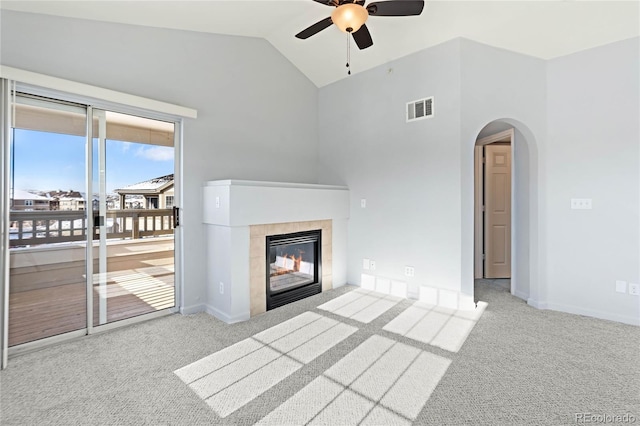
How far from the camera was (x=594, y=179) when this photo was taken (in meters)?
3.16

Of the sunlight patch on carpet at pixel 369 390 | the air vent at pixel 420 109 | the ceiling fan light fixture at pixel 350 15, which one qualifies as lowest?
the sunlight patch on carpet at pixel 369 390

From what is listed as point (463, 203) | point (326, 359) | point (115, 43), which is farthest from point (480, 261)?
point (115, 43)

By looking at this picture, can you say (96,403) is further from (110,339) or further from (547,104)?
(547,104)

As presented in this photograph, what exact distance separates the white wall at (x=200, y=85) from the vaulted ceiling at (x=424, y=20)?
0.47 feet

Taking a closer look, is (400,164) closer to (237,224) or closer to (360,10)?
(360,10)

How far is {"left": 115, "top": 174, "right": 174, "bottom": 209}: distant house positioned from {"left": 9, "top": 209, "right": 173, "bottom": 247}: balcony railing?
0.06 meters

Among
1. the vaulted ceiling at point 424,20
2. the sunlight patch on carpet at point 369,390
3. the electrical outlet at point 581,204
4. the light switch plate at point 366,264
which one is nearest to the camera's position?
the sunlight patch on carpet at point 369,390

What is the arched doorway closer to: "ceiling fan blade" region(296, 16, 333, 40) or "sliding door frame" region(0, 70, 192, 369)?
Result: "ceiling fan blade" region(296, 16, 333, 40)

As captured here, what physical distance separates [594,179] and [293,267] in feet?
11.5

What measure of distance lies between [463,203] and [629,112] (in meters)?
1.79

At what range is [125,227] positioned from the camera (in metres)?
2.99

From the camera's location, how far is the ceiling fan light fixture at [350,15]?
2.15 metres

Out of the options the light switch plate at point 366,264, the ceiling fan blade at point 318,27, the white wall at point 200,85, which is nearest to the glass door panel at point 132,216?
the white wall at point 200,85

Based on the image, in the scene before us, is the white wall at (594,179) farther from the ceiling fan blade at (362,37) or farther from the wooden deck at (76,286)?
the wooden deck at (76,286)
